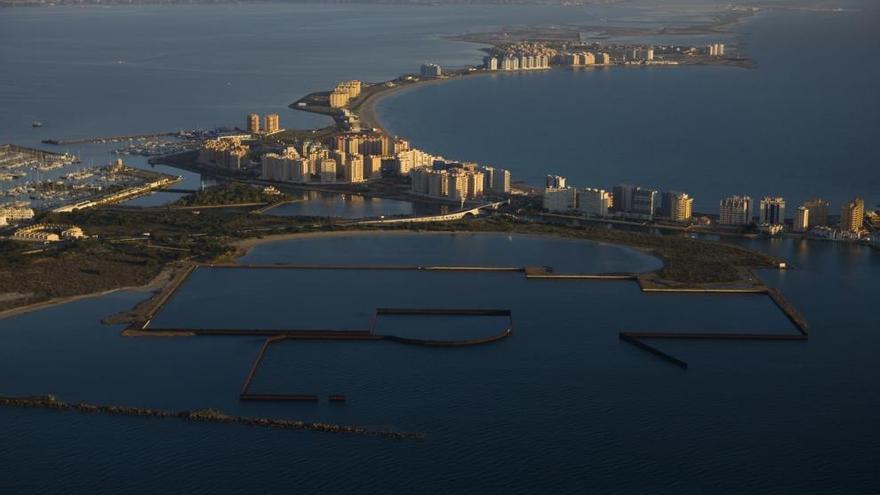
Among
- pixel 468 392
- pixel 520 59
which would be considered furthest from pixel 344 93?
pixel 468 392

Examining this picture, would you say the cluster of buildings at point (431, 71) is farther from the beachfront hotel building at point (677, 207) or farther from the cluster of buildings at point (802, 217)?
the cluster of buildings at point (802, 217)

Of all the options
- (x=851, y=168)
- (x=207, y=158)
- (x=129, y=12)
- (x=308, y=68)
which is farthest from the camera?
(x=129, y=12)

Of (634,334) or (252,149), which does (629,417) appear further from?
(252,149)

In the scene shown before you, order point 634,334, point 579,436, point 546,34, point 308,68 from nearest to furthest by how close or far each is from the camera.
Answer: point 579,436
point 634,334
point 308,68
point 546,34

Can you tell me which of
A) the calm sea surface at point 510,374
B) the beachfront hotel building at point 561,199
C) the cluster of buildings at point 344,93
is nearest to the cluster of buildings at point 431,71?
the cluster of buildings at point 344,93

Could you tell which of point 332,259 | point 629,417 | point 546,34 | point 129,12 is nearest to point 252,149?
point 332,259
